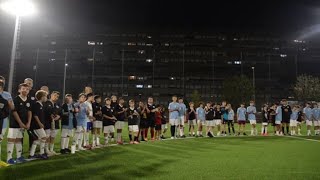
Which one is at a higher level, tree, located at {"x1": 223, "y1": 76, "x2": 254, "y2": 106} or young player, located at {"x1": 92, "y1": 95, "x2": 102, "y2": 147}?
tree, located at {"x1": 223, "y1": 76, "x2": 254, "y2": 106}

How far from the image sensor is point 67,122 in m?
11.5

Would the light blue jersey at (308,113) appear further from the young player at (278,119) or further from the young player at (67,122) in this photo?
the young player at (67,122)

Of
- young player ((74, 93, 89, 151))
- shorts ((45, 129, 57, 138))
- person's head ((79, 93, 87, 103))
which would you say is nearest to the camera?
shorts ((45, 129, 57, 138))

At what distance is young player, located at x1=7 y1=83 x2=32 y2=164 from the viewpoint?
8.93m

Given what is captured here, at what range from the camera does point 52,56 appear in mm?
76938

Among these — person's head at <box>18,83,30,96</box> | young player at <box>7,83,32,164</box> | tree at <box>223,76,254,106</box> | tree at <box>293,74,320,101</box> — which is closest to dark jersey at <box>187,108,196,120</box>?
young player at <box>7,83,32,164</box>

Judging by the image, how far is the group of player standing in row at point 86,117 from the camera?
9195 mm

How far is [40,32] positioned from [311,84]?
6876 cm

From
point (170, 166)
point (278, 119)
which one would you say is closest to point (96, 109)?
point (170, 166)

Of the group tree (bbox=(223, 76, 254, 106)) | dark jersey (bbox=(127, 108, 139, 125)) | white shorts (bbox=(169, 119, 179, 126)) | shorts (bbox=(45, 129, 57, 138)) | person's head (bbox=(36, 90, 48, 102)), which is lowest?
shorts (bbox=(45, 129, 57, 138))

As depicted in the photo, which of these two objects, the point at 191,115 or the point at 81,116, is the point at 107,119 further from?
the point at 191,115

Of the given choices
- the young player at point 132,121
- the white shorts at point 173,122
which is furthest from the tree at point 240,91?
the young player at point 132,121

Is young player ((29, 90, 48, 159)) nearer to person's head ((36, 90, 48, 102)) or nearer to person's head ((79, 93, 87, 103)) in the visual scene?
person's head ((36, 90, 48, 102))

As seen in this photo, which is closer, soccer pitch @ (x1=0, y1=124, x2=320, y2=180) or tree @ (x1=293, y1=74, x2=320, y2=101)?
soccer pitch @ (x1=0, y1=124, x2=320, y2=180)
